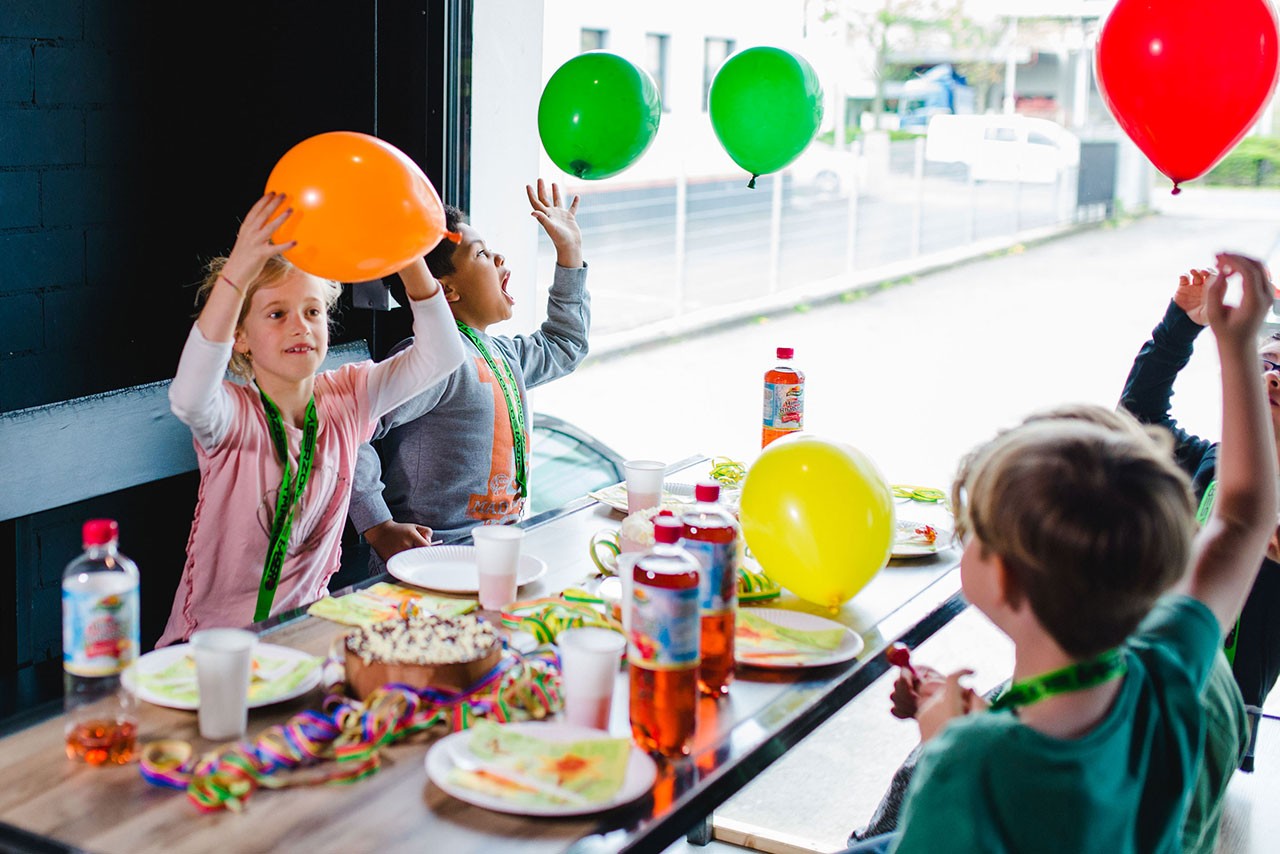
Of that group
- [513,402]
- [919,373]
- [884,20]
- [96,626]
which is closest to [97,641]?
[96,626]

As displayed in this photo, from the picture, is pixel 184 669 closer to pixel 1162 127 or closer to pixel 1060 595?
pixel 1060 595

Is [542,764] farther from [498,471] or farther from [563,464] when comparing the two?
[563,464]

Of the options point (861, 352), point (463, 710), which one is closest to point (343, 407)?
point (463, 710)

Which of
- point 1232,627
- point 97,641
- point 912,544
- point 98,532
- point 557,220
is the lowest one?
point 1232,627

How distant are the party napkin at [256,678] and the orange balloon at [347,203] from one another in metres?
0.51

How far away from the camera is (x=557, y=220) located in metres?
2.47

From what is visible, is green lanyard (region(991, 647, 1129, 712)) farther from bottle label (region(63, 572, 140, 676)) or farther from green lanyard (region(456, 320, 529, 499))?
green lanyard (region(456, 320, 529, 499))

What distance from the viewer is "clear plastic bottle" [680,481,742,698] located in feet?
4.61

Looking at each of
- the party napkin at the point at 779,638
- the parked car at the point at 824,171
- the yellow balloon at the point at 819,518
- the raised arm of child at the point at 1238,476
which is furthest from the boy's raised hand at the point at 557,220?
the parked car at the point at 824,171

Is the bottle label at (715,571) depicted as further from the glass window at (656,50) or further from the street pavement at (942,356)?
the glass window at (656,50)

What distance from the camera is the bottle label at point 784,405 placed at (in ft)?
7.32

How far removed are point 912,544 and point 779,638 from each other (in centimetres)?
50

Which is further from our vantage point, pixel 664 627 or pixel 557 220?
pixel 557 220

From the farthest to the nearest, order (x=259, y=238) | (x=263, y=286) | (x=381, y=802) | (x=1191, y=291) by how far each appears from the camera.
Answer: (x=1191, y=291), (x=263, y=286), (x=259, y=238), (x=381, y=802)
